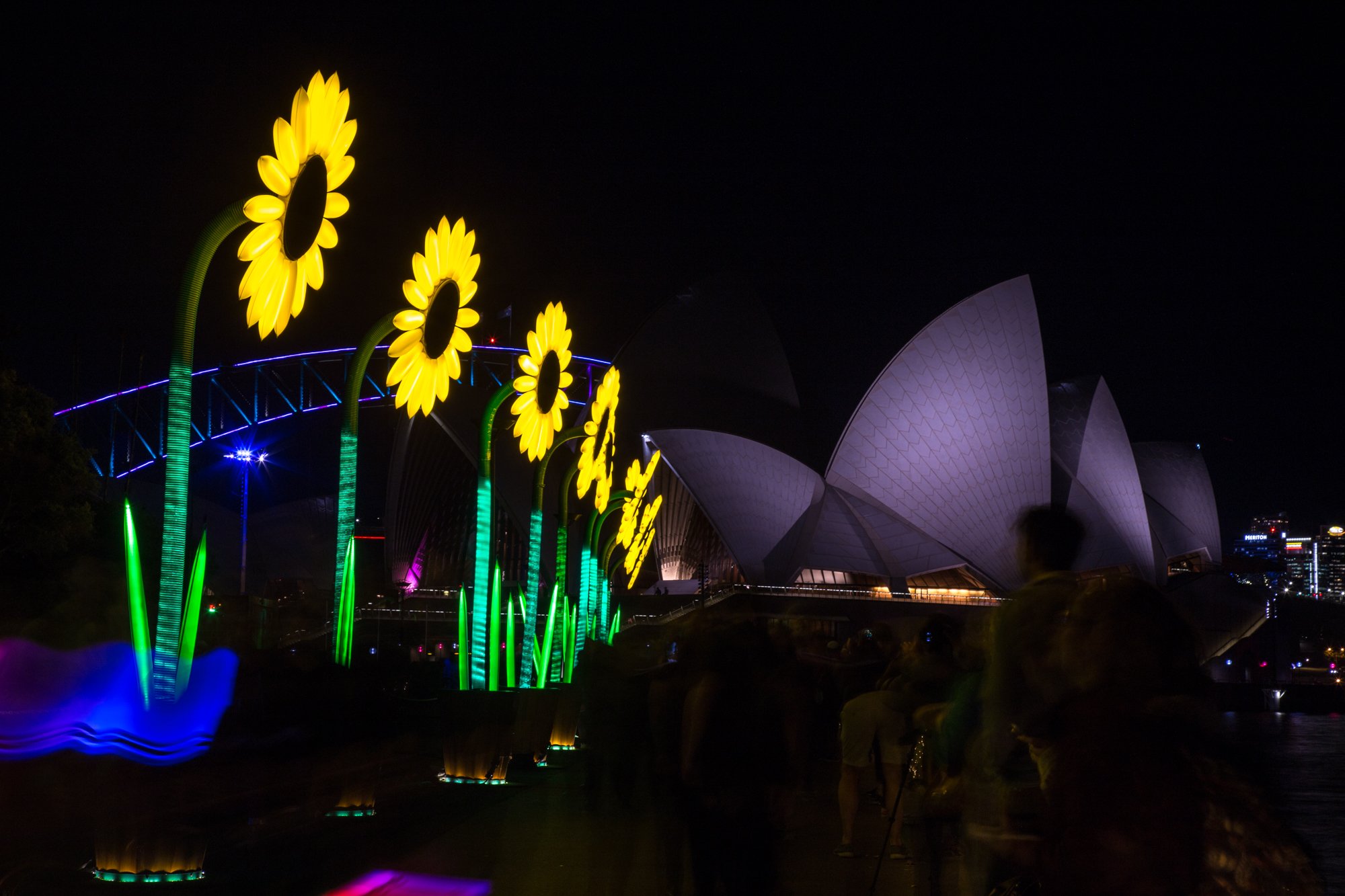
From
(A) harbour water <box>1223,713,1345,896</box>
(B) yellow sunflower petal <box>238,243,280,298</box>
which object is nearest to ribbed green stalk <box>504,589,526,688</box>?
(B) yellow sunflower petal <box>238,243,280,298</box>

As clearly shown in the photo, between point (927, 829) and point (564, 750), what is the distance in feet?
28.2

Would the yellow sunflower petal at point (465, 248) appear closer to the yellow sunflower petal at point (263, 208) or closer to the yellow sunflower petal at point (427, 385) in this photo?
the yellow sunflower petal at point (427, 385)

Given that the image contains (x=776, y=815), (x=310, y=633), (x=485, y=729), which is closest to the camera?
(x=776, y=815)

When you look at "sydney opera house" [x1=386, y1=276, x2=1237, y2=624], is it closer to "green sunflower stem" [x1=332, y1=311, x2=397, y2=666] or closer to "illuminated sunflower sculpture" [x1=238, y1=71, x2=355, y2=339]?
"green sunflower stem" [x1=332, y1=311, x2=397, y2=666]

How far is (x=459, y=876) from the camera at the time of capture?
601 centimetres

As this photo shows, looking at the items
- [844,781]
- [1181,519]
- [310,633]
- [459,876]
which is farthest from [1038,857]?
[1181,519]

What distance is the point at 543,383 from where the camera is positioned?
38.4 feet

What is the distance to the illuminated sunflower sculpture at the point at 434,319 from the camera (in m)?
8.34

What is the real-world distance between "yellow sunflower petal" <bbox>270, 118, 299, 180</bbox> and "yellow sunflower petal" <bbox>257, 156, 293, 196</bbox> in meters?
0.02

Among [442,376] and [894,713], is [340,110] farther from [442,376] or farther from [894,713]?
[894,713]

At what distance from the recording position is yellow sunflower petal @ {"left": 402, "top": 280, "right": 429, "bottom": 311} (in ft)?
27.1

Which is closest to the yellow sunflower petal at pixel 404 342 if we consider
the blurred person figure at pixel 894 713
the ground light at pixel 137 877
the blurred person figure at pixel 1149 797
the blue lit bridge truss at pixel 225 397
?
the blurred person figure at pixel 894 713

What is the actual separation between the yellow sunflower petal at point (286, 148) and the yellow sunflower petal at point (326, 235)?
0.42 meters

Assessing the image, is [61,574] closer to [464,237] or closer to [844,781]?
[464,237]
